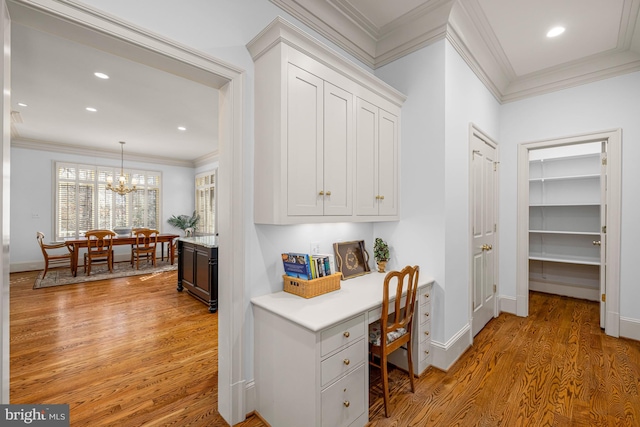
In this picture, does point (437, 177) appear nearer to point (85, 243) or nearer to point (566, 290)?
point (566, 290)

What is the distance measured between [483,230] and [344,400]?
2.58 m

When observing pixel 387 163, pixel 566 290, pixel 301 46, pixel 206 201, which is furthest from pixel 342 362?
pixel 206 201

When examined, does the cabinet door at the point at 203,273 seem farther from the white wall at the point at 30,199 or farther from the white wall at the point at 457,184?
the white wall at the point at 30,199

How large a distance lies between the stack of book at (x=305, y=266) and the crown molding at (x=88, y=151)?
764 centimetres

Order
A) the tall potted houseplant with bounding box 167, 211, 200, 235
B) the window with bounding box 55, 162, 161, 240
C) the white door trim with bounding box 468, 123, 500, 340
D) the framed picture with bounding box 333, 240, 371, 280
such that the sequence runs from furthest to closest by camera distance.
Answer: the tall potted houseplant with bounding box 167, 211, 200, 235, the window with bounding box 55, 162, 161, 240, the white door trim with bounding box 468, 123, 500, 340, the framed picture with bounding box 333, 240, 371, 280

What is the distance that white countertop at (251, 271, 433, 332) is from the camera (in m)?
1.61

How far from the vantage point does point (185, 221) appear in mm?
8539

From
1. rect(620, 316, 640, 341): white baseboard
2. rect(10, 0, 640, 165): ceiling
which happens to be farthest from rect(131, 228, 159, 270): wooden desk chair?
rect(620, 316, 640, 341): white baseboard

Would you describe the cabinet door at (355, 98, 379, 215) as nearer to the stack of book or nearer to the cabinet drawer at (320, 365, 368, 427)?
the stack of book

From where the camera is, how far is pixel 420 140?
2.62m

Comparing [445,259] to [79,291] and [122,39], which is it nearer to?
[122,39]

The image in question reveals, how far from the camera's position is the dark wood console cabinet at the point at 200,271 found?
3.91m

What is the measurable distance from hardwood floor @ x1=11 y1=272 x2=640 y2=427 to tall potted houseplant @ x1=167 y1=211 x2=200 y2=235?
15.2 feet

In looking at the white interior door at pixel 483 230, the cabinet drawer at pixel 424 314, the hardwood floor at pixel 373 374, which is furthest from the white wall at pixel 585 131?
the cabinet drawer at pixel 424 314
